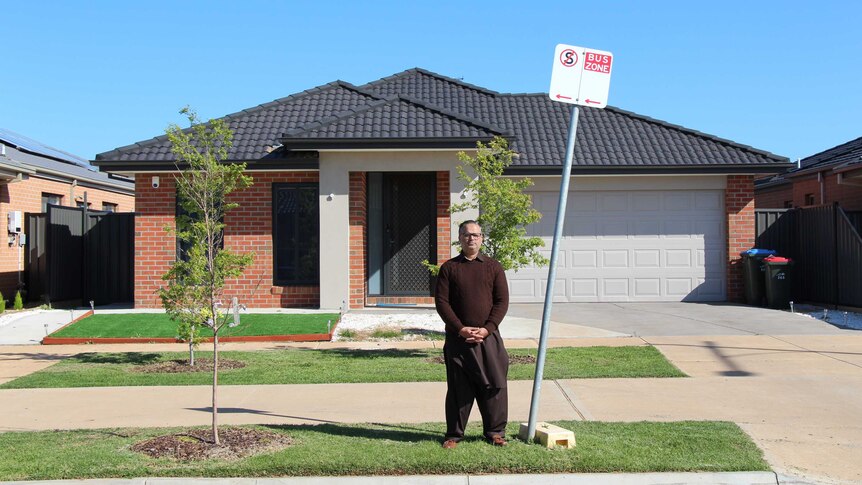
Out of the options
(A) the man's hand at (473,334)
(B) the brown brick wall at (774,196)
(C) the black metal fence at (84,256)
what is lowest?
(A) the man's hand at (473,334)

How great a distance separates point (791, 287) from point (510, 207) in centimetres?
861

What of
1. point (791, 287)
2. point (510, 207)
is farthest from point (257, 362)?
point (791, 287)

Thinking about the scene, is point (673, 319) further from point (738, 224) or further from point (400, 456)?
point (400, 456)

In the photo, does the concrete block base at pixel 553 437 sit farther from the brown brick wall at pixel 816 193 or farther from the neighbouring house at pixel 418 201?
the brown brick wall at pixel 816 193

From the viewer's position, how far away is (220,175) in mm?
7543

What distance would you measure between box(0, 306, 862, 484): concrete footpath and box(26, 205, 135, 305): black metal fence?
604 cm

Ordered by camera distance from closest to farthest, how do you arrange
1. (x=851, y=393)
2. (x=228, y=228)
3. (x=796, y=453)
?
(x=796, y=453) → (x=851, y=393) → (x=228, y=228)

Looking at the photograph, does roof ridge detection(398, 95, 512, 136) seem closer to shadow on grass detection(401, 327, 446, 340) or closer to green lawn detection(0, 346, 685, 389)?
shadow on grass detection(401, 327, 446, 340)

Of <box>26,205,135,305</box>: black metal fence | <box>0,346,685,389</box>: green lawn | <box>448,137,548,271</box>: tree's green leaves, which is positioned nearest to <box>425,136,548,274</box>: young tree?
<box>448,137,548,271</box>: tree's green leaves

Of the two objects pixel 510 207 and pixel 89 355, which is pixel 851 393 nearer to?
pixel 510 207

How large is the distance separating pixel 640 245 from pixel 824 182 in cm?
608

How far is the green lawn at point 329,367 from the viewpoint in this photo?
378 inches

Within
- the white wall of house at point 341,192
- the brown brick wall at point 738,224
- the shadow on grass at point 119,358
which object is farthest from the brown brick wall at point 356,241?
the brown brick wall at point 738,224

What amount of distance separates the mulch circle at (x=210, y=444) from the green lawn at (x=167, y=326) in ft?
20.0
